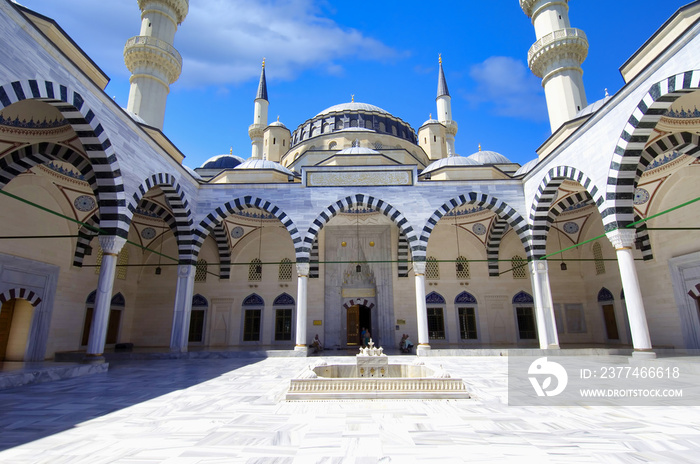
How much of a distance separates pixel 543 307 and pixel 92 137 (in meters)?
9.86

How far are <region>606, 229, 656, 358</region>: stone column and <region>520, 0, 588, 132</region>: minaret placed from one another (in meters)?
6.08

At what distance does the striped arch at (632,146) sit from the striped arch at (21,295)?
11756mm

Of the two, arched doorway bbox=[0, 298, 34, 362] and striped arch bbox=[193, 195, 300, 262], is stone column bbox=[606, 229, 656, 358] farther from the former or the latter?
Answer: arched doorway bbox=[0, 298, 34, 362]

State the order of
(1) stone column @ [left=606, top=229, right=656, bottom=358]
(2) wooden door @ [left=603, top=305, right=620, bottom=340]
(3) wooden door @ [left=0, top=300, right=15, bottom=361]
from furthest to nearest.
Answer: (2) wooden door @ [left=603, top=305, right=620, bottom=340], (3) wooden door @ [left=0, top=300, right=15, bottom=361], (1) stone column @ [left=606, top=229, right=656, bottom=358]

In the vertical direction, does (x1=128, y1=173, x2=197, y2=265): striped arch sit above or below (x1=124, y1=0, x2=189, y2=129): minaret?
below

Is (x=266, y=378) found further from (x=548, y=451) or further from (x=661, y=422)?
(x=661, y=422)

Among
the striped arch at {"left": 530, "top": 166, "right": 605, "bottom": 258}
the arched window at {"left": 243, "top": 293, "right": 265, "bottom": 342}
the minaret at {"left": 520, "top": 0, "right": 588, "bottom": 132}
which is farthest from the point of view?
the arched window at {"left": 243, "top": 293, "right": 265, "bottom": 342}

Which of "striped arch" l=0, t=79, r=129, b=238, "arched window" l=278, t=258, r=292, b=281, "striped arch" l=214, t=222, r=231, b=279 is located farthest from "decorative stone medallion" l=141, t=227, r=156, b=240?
"striped arch" l=0, t=79, r=129, b=238

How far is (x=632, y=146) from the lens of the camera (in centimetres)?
634

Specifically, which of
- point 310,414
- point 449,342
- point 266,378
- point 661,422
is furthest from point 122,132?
point 449,342

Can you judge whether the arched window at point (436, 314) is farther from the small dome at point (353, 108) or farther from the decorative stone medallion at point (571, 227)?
the small dome at point (353, 108)

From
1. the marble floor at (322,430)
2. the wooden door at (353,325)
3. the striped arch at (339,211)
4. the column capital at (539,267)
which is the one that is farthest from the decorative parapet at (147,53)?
the column capital at (539,267)

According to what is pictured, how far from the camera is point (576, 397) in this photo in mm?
3811

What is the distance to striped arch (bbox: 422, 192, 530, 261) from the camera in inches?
380
